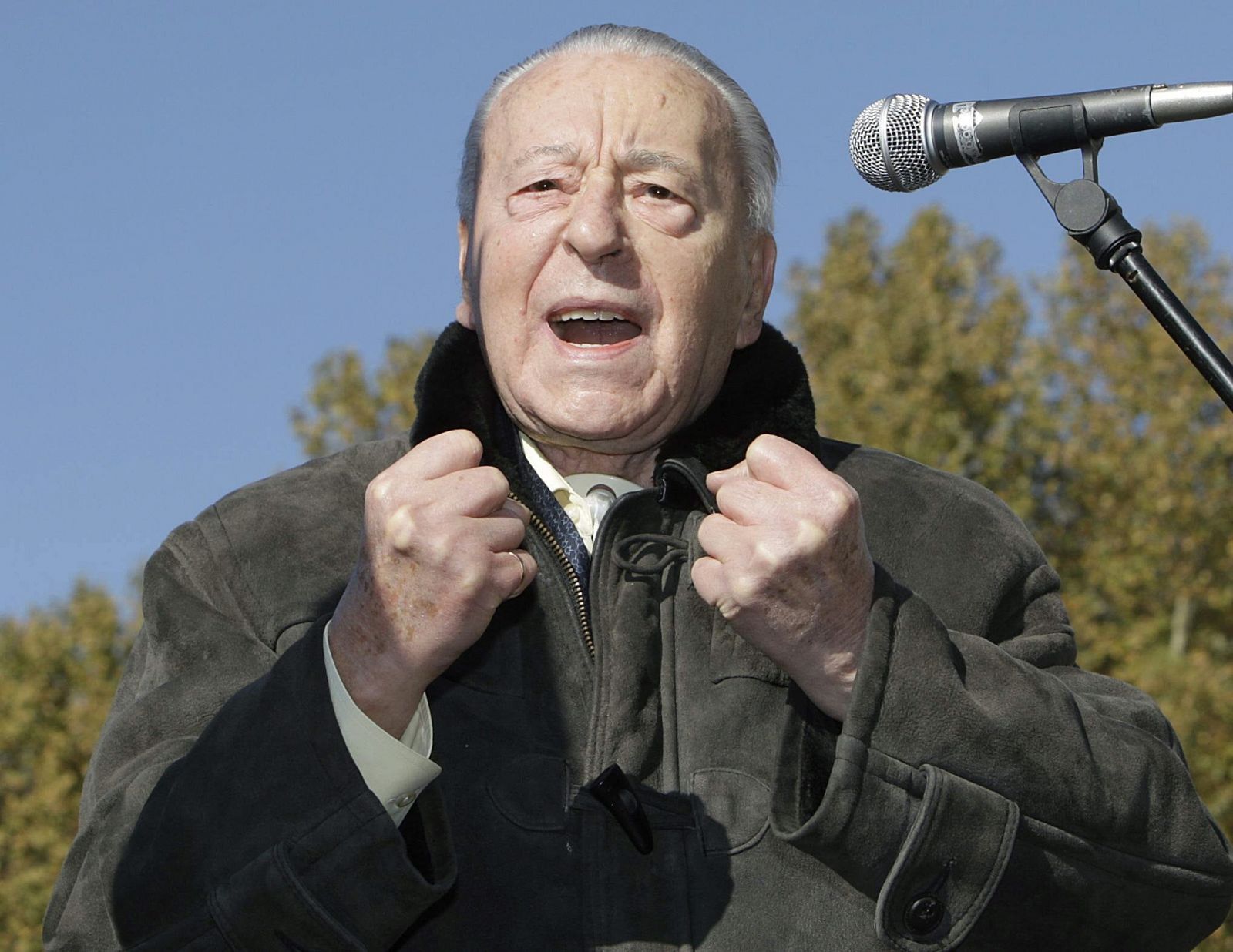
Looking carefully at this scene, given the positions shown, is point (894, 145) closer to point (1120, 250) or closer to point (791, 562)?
point (1120, 250)

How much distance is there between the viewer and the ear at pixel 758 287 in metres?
3.98

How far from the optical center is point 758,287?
409 centimetres

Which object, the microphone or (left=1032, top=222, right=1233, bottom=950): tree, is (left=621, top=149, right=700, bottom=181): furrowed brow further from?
(left=1032, top=222, right=1233, bottom=950): tree

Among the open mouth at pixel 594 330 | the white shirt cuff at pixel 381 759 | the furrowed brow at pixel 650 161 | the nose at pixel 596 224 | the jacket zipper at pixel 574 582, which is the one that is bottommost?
the white shirt cuff at pixel 381 759

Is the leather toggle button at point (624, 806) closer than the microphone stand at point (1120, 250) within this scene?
No

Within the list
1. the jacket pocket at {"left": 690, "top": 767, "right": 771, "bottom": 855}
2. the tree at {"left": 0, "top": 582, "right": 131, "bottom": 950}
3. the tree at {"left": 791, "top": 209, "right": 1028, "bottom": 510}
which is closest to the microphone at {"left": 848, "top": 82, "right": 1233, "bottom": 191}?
the jacket pocket at {"left": 690, "top": 767, "right": 771, "bottom": 855}

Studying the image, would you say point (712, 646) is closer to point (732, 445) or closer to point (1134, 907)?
point (732, 445)

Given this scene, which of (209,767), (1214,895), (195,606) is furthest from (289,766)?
(1214,895)

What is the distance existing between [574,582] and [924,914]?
896 mm

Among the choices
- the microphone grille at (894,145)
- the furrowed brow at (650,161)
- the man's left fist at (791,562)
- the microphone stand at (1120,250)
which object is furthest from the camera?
the furrowed brow at (650,161)

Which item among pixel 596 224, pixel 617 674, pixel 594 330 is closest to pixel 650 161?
pixel 596 224

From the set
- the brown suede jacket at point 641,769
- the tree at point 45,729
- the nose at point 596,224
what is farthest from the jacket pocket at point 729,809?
the tree at point 45,729

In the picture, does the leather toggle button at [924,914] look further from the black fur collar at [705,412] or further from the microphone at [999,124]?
the microphone at [999,124]

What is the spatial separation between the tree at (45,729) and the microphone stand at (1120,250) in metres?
23.8
